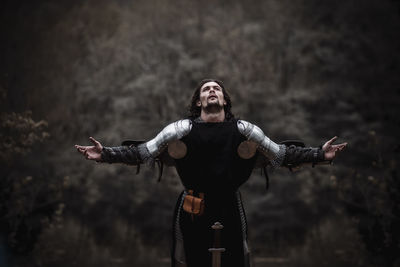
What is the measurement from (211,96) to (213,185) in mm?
536

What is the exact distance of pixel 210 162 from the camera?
2.28m

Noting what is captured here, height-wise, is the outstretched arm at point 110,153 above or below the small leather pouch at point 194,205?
above

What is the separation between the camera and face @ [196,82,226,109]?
93.4 inches

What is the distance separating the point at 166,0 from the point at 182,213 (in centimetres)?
451

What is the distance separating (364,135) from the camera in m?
5.71

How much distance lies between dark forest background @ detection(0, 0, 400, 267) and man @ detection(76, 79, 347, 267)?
9.34 ft

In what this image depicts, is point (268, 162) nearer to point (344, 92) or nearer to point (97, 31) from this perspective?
point (344, 92)

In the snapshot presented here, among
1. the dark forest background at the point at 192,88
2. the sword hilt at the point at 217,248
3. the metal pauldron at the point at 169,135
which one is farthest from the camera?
the dark forest background at the point at 192,88

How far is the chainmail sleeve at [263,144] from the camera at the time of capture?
231 centimetres

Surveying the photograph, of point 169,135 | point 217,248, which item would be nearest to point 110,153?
point 169,135

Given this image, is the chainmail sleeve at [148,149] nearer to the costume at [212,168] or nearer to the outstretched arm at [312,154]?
the costume at [212,168]

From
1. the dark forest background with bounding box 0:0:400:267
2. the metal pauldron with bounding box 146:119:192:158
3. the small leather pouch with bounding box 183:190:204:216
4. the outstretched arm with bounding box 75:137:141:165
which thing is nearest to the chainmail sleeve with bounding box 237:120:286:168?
the metal pauldron with bounding box 146:119:192:158

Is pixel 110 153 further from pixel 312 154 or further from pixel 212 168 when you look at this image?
pixel 312 154

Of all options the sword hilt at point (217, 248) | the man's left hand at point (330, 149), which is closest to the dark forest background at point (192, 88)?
the man's left hand at point (330, 149)
